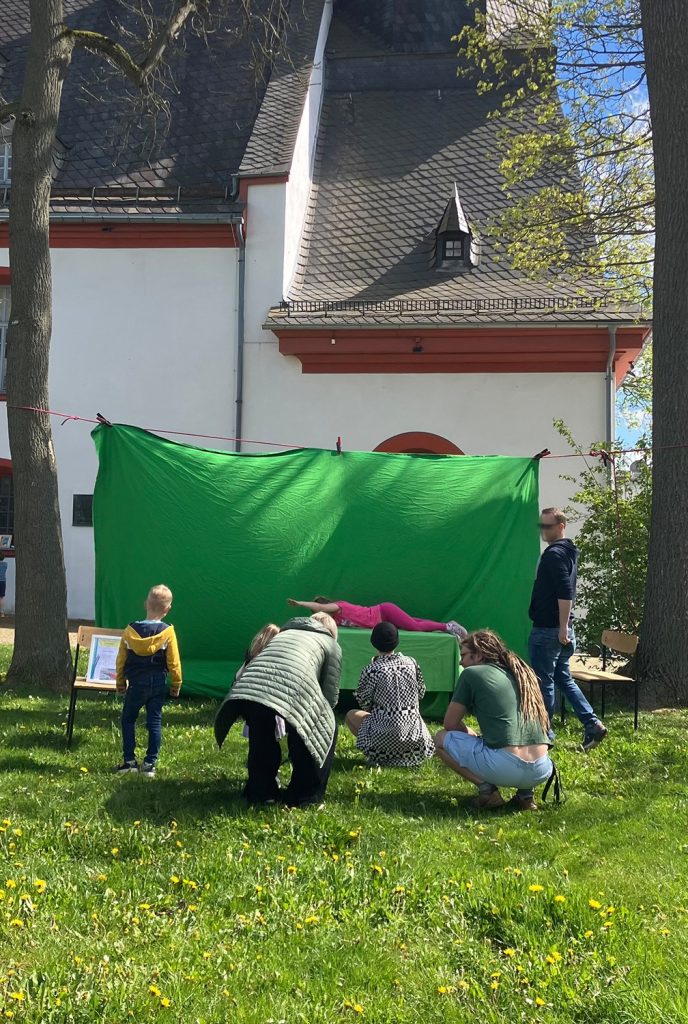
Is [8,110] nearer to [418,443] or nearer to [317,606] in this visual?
[317,606]

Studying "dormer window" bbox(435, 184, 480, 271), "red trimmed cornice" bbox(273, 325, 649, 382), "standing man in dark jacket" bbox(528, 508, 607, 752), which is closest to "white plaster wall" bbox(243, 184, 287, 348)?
"red trimmed cornice" bbox(273, 325, 649, 382)

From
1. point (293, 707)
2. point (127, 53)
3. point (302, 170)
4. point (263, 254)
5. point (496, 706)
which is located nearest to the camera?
point (293, 707)

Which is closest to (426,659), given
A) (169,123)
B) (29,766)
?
(29,766)

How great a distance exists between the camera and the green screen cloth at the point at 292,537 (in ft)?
→ 29.3

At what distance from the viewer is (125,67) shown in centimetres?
958

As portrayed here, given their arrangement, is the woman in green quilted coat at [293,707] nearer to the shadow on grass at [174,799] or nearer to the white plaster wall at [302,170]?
the shadow on grass at [174,799]

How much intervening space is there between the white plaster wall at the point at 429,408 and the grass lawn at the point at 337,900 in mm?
8168

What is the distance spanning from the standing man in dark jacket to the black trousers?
8.61 feet

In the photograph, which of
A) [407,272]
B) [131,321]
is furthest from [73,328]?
[407,272]

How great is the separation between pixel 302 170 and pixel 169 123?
2.55m

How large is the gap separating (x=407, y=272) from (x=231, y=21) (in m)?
7.21

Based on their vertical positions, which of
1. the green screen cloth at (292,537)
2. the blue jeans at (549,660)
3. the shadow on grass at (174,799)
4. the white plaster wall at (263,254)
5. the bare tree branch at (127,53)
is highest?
the bare tree branch at (127,53)

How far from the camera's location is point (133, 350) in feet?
48.4

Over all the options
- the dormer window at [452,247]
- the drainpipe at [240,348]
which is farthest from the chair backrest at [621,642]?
the dormer window at [452,247]
